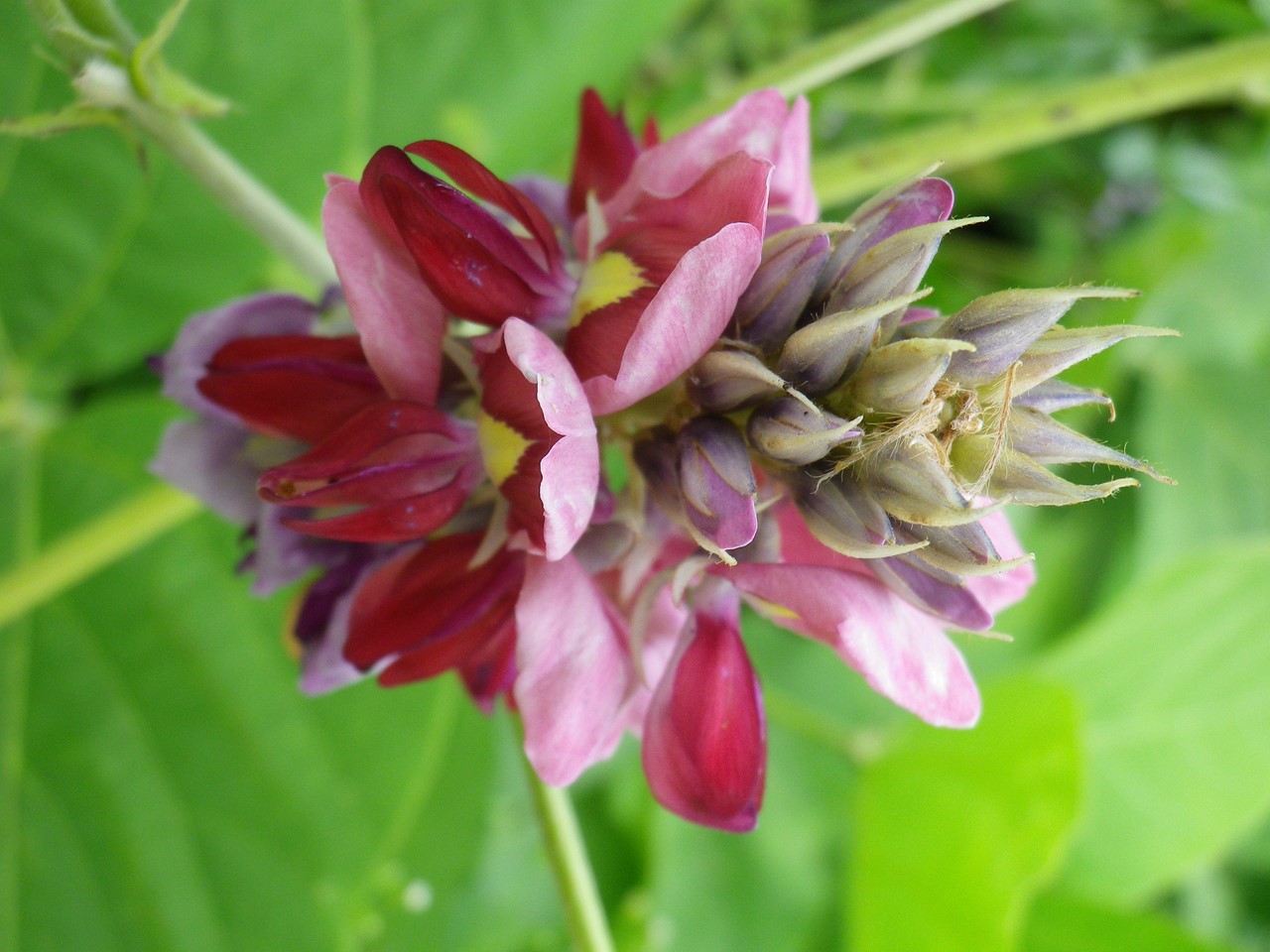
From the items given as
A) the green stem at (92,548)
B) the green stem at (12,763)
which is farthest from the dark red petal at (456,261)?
the green stem at (12,763)

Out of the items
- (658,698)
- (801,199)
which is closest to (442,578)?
(658,698)

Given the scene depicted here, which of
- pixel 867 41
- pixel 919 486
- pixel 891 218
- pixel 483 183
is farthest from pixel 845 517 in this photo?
pixel 867 41

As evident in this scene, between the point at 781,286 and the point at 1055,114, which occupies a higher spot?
the point at 781,286

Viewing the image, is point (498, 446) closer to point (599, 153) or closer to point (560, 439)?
point (560, 439)

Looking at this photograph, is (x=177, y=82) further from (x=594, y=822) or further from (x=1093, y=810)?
(x=1093, y=810)

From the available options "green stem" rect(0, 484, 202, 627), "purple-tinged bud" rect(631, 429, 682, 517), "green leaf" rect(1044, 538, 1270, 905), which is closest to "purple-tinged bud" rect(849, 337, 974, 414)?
"purple-tinged bud" rect(631, 429, 682, 517)

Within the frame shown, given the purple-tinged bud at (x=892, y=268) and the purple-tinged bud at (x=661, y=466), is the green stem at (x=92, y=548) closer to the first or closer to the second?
the purple-tinged bud at (x=661, y=466)

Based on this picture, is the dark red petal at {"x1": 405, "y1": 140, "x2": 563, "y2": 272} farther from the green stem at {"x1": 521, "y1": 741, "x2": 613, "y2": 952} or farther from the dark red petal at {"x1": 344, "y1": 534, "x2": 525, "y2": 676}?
the green stem at {"x1": 521, "y1": 741, "x2": 613, "y2": 952}
